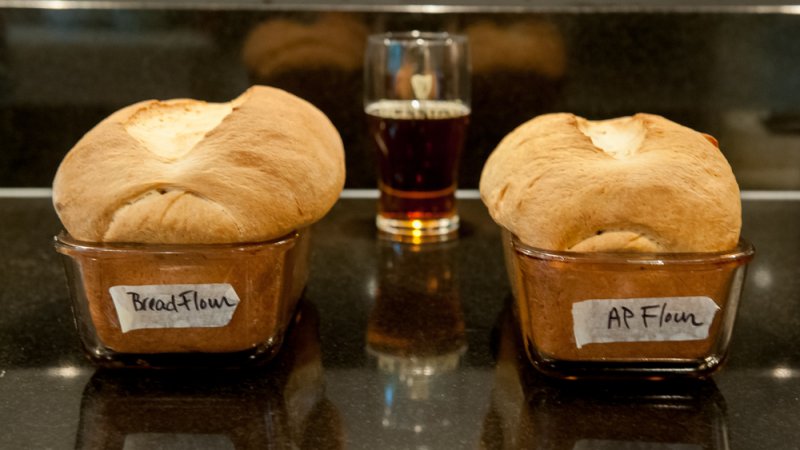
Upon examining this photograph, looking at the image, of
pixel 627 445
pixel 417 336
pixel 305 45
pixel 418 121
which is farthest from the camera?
pixel 305 45

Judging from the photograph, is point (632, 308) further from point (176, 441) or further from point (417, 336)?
point (176, 441)

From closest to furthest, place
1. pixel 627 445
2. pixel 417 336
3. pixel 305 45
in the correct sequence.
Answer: pixel 627 445 < pixel 417 336 < pixel 305 45

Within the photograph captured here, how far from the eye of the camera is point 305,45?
1.21 meters

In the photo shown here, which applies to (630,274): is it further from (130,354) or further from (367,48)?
(367,48)

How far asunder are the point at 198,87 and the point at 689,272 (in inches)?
33.1

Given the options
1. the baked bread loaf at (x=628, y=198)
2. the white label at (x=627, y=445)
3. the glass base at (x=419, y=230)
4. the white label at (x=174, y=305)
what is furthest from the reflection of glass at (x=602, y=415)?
the glass base at (x=419, y=230)

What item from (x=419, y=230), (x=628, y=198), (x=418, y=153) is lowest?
(x=419, y=230)

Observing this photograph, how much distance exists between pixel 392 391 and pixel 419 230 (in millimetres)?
467

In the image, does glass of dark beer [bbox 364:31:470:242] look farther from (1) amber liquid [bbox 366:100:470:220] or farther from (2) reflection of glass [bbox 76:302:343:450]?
(2) reflection of glass [bbox 76:302:343:450]

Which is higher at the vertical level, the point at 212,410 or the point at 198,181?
the point at 198,181

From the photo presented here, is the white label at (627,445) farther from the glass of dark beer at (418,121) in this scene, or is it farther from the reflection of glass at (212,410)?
the glass of dark beer at (418,121)

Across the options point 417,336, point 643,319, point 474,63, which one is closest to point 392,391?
point 417,336

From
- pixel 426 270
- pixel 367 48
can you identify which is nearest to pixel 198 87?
pixel 367 48

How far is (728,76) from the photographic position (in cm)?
121
